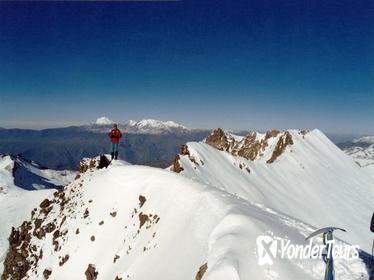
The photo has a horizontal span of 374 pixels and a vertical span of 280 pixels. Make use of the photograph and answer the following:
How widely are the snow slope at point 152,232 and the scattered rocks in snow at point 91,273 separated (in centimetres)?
10

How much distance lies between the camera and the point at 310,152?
123 meters

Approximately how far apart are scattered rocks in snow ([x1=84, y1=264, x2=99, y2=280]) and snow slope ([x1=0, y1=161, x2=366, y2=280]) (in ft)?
0.31

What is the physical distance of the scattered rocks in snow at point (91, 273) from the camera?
35.1 meters

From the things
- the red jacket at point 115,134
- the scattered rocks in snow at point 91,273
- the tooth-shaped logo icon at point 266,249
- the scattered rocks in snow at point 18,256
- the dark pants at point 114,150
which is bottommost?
the scattered rocks in snow at point 18,256

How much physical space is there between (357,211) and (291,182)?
55.3 feet

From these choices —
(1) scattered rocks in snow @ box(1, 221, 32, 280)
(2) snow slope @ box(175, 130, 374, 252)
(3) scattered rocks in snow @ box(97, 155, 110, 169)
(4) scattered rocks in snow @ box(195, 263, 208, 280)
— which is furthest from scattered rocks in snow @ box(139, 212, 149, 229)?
(2) snow slope @ box(175, 130, 374, 252)

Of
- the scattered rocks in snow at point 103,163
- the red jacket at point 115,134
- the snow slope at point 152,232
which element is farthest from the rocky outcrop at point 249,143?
the red jacket at point 115,134

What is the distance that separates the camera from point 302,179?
343 feet

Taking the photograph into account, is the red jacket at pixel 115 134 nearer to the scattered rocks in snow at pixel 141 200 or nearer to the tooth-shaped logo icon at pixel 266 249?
the scattered rocks in snow at pixel 141 200

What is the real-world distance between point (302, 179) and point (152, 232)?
81.1m

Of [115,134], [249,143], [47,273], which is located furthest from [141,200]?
[249,143]

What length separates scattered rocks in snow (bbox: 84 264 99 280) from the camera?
3512cm

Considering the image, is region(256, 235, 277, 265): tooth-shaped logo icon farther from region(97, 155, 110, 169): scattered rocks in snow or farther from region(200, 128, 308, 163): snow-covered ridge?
region(200, 128, 308, 163): snow-covered ridge

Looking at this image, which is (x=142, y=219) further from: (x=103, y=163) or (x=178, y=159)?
(x=178, y=159)
